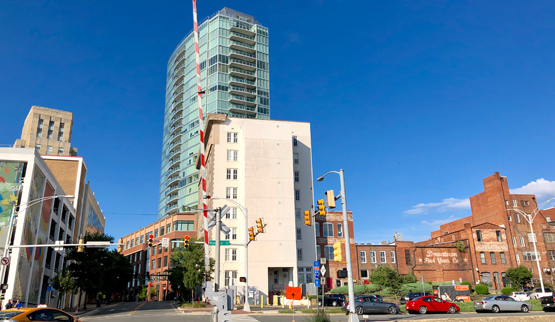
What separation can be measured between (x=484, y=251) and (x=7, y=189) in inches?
2999

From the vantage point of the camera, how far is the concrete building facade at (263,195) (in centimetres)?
6519

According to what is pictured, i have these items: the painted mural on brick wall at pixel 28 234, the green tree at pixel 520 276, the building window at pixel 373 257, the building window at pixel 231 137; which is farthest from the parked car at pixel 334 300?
the green tree at pixel 520 276

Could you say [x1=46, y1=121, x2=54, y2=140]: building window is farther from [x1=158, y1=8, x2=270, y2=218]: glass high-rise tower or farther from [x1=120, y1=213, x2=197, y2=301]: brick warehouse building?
[x1=120, y1=213, x2=197, y2=301]: brick warehouse building

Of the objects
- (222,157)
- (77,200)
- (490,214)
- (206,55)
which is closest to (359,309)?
(222,157)

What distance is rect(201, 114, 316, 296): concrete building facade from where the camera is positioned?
6519 centimetres

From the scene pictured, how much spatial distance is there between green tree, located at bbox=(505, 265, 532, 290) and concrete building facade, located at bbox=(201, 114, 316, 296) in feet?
120

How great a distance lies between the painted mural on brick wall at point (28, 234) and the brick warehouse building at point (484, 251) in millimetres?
50075

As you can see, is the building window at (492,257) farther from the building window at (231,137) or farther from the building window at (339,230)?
the building window at (231,137)

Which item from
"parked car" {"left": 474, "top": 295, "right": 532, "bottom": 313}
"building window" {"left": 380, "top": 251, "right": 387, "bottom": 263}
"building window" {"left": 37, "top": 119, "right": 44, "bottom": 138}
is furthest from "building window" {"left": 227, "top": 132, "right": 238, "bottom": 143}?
"building window" {"left": 37, "top": 119, "right": 44, "bottom": 138}

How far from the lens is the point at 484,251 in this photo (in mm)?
76438

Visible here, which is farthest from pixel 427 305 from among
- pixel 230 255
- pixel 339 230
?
pixel 339 230

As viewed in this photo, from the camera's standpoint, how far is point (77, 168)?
73.8 metres

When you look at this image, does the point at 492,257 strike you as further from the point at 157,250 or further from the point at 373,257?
the point at 157,250

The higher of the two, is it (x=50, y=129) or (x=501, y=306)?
(x=50, y=129)
